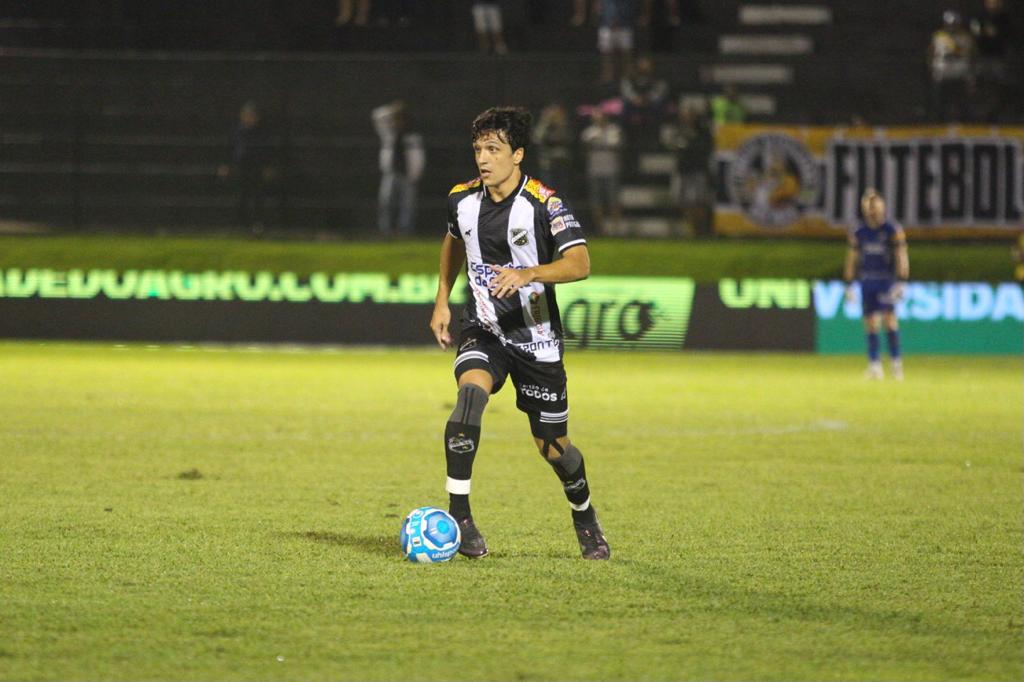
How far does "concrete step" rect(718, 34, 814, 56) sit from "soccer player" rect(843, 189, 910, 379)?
5.73 metres

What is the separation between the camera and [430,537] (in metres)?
6.88

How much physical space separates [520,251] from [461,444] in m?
0.88

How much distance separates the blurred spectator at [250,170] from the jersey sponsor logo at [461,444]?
1386cm

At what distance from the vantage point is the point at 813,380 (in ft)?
54.9

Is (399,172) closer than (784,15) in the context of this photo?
Yes

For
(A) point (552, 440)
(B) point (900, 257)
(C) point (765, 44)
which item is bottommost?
(B) point (900, 257)

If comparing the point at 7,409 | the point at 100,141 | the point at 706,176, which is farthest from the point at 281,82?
the point at 7,409

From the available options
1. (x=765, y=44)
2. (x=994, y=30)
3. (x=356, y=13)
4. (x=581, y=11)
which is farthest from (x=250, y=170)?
(x=994, y=30)

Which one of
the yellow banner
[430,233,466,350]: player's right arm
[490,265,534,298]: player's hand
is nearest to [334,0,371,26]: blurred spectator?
the yellow banner

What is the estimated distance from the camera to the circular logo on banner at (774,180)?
20.0m

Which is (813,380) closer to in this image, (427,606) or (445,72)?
(445,72)

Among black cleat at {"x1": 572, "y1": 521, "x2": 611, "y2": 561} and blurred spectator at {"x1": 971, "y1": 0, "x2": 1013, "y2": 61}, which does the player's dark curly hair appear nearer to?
black cleat at {"x1": 572, "y1": 521, "x2": 611, "y2": 561}

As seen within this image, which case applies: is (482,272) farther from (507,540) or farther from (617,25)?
(617,25)

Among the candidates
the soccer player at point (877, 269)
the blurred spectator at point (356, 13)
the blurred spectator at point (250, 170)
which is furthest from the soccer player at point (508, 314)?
the blurred spectator at point (356, 13)
